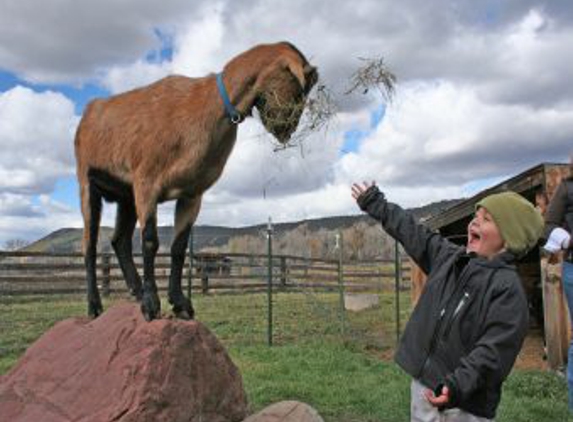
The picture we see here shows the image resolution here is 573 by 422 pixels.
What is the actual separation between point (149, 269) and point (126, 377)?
73 centimetres

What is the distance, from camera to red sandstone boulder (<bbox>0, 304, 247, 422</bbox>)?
4.31 m

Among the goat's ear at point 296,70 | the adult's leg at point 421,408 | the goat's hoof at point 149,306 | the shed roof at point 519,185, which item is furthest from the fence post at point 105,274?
the adult's leg at point 421,408

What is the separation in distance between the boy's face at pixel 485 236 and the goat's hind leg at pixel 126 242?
117 inches

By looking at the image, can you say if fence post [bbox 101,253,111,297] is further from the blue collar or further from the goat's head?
the goat's head

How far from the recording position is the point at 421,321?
3.29 m

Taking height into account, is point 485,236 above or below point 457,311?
above

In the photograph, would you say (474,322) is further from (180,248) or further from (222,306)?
(222,306)

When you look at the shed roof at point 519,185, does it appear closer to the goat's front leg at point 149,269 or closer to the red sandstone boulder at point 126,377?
the red sandstone boulder at point 126,377

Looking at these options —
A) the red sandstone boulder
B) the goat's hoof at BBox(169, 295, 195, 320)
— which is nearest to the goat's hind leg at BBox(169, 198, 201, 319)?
the goat's hoof at BBox(169, 295, 195, 320)

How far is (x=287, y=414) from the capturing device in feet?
15.5

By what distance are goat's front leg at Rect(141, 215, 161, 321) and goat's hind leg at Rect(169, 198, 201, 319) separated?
1.19ft

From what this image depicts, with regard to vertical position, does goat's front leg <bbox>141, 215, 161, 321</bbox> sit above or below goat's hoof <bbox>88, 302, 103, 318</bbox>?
above

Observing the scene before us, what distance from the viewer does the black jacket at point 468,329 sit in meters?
2.87

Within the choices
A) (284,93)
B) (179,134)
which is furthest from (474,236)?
(179,134)
